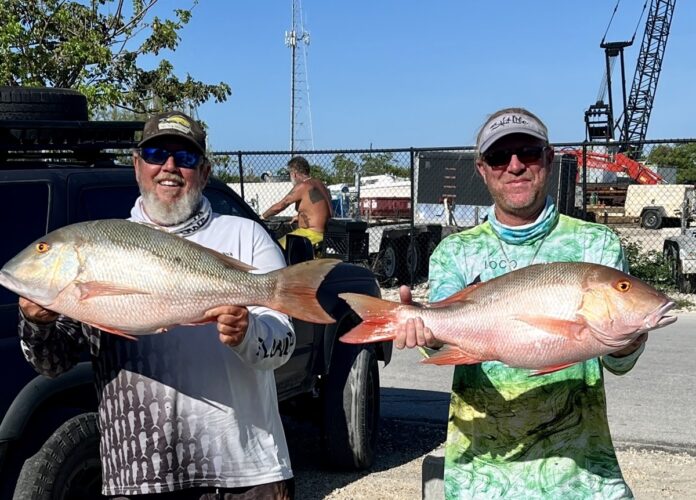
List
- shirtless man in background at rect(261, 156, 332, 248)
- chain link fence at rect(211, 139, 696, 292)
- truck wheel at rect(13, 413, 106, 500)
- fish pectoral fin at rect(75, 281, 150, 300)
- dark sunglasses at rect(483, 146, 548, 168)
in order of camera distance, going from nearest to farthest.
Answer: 1. fish pectoral fin at rect(75, 281, 150, 300)
2. dark sunglasses at rect(483, 146, 548, 168)
3. truck wheel at rect(13, 413, 106, 500)
4. shirtless man in background at rect(261, 156, 332, 248)
5. chain link fence at rect(211, 139, 696, 292)

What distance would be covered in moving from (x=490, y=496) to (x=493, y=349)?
0.48m

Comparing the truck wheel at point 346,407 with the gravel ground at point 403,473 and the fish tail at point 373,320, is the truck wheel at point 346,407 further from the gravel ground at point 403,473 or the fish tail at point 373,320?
the fish tail at point 373,320

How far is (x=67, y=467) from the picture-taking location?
351 centimetres

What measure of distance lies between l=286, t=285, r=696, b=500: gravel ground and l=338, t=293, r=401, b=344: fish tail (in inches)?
124

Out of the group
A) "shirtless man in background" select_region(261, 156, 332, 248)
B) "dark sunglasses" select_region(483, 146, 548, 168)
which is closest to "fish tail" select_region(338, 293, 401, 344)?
"dark sunglasses" select_region(483, 146, 548, 168)

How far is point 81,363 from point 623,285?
2438 mm

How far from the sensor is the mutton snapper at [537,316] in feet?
7.39

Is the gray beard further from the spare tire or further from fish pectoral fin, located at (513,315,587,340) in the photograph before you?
the spare tire

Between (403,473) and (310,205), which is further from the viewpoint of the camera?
(310,205)

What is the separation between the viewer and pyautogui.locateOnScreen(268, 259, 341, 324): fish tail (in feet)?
8.12

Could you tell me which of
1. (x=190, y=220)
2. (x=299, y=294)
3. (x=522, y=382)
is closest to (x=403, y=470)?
(x=522, y=382)

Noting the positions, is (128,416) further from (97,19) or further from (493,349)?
(97,19)

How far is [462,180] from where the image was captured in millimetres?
18156

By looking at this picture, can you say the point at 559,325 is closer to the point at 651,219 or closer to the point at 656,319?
the point at 656,319
